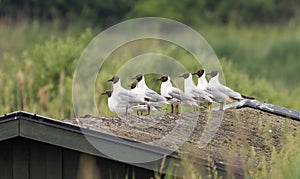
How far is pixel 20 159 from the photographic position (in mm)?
5602

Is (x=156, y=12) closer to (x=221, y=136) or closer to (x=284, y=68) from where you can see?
(x=284, y=68)

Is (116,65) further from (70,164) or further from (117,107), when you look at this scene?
(70,164)

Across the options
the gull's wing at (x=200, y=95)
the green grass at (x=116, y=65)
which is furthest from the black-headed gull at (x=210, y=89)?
the green grass at (x=116, y=65)

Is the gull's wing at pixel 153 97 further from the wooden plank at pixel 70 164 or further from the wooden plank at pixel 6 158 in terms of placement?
the wooden plank at pixel 6 158

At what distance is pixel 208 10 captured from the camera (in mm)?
32469

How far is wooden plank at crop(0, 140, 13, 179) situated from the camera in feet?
18.4

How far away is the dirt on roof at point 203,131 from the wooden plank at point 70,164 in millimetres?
185

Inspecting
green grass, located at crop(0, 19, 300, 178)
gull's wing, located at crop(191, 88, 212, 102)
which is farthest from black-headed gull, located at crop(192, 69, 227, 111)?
green grass, located at crop(0, 19, 300, 178)

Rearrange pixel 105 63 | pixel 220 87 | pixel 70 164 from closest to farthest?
1. pixel 70 164
2. pixel 220 87
3. pixel 105 63

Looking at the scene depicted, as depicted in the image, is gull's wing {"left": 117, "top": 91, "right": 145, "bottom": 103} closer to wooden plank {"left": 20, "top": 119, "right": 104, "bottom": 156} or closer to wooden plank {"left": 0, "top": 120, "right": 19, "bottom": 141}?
wooden plank {"left": 20, "top": 119, "right": 104, "bottom": 156}

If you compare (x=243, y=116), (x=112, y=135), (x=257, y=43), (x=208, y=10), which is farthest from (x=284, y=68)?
(x=112, y=135)

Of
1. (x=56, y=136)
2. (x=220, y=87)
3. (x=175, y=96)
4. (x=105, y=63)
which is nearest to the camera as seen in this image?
(x=56, y=136)

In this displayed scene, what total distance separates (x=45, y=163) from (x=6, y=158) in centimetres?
20

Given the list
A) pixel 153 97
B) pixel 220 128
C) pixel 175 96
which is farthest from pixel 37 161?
pixel 220 128
